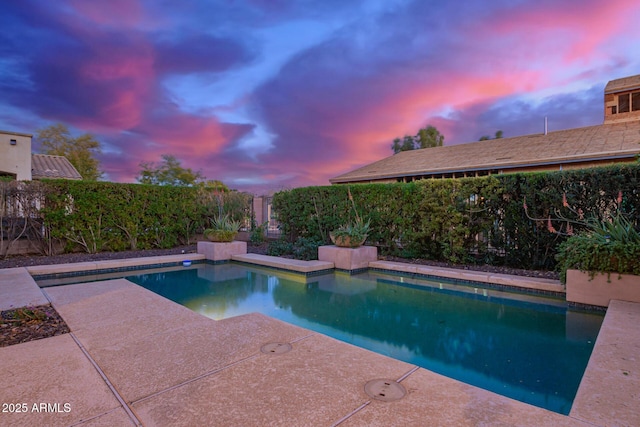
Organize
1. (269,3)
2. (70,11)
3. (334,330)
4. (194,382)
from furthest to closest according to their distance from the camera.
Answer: (269,3)
(70,11)
(334,330)
(194,382)

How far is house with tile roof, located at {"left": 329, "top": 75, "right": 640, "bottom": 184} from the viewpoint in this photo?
413 inches

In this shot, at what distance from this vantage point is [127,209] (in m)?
9.36

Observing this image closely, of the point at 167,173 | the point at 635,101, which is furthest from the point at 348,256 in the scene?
the point at 167,173

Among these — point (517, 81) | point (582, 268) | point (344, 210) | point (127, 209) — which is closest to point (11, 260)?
point (127, 209)

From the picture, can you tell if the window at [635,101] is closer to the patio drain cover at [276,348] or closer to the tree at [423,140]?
the patio drain cover at [276,348]

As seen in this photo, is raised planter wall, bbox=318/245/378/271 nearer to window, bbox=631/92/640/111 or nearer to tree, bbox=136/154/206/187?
window, bbox=631/92/640/111

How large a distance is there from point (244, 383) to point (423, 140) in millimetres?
33410

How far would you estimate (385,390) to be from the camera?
1.98 meters

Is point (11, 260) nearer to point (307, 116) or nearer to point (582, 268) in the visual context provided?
point (307, 116)

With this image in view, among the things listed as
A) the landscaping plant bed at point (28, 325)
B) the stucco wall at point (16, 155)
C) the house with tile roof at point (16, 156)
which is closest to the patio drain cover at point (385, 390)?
the landscaping plant bed at point (28, 325)

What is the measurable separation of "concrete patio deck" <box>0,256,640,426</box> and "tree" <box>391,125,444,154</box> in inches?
1233

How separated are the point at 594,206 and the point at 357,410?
614cm

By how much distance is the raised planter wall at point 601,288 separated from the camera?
159 inches

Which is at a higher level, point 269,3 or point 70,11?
point 269,3
